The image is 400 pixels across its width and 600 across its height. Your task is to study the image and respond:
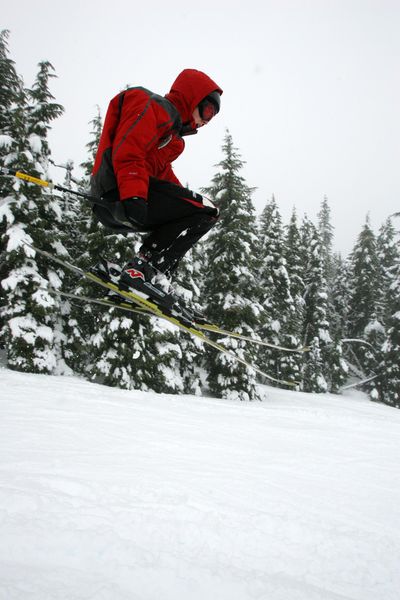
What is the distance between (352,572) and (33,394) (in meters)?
4.51

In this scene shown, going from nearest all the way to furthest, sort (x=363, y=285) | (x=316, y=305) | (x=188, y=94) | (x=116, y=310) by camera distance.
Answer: (x=188, y=94)
(x=116, y=310)
(x=316, y=305)
(x=363, y=285)

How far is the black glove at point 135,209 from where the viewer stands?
3.06 m

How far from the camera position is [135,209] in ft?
10.1

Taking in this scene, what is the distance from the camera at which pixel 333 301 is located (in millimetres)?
42469

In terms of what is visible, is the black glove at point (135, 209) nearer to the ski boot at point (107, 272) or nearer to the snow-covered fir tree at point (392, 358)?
the ski boot at point (107, 272)

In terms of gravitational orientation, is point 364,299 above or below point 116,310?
above

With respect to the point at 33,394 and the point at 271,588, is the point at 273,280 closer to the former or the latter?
the point at 33,394

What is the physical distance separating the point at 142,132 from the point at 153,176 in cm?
55

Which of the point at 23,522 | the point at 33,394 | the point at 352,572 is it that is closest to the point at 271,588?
the point at 352,572

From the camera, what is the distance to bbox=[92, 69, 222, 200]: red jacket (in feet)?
10.1

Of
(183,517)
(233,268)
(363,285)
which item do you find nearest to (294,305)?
(233,268)

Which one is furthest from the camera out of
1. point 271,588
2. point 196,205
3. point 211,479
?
point 196,205

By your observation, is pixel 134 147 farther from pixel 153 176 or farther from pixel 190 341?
pixel 190 341

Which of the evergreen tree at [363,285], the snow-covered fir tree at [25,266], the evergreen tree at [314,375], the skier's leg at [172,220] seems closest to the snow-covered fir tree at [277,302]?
the evergreen tree at [314,375]
